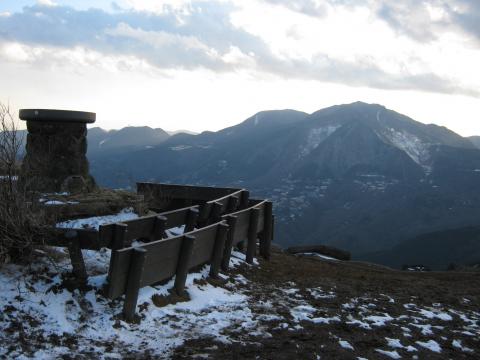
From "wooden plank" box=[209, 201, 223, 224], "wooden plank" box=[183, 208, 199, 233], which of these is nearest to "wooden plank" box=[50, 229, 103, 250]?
"wooden plank" box=[183, 208, 199, 233]

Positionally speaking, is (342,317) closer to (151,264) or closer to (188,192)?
(151,264)

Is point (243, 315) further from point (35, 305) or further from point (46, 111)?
point (46, 111)

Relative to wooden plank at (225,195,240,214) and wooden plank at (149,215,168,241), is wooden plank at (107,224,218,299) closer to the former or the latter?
wooden plank at (149,215,168,241)

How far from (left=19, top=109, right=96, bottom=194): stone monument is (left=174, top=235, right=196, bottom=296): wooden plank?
16.1 feet

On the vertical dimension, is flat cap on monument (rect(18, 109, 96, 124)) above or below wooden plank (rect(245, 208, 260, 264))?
above

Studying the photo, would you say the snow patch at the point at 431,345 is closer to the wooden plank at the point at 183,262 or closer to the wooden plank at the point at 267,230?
the wooden plank at the point at 183,262

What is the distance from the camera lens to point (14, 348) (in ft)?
17.7

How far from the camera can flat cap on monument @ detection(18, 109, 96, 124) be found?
11922 millimetres

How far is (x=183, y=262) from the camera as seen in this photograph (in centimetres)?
771

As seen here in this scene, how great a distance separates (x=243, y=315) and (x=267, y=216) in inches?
208

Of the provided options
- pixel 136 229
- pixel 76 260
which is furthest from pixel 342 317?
pixel 76 260

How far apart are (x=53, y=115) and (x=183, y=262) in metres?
5.92

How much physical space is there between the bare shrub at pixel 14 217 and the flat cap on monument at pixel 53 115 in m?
4.56

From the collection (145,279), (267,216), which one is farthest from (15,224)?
(267,216)
